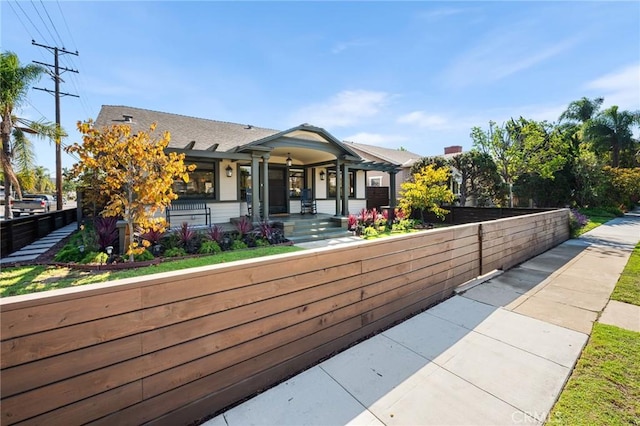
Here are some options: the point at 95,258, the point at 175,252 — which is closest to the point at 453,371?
the point at 175,252

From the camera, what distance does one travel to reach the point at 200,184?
1049 cm

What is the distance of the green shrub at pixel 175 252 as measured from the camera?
278 inches

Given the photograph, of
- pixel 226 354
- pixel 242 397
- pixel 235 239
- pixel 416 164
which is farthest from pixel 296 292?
pixel 416 164

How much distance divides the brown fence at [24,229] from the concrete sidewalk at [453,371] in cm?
934

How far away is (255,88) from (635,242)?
51.6 ft

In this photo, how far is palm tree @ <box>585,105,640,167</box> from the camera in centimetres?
2317

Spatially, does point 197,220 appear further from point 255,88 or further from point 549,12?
point 549,12

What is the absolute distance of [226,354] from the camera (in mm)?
2082

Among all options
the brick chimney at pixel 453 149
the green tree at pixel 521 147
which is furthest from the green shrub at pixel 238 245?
the brick chimney at pixel 453 149

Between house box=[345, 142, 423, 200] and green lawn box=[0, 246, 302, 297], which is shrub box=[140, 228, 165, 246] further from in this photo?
house box=[345, 142, 423, 200]

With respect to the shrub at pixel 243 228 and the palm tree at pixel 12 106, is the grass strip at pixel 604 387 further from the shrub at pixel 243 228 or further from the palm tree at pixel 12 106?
the palm tree at pixel 12 106

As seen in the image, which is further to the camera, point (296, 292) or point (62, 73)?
point (62, 73)

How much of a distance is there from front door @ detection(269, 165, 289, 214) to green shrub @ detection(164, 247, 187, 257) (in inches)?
Result: 227

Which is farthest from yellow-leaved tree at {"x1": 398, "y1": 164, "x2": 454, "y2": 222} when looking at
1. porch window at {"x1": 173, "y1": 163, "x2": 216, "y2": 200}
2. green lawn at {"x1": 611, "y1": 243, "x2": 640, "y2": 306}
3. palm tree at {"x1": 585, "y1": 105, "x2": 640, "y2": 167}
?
palm tree at {"x1": 585, "y1": 105, "x2": 640, "y2": 167}
